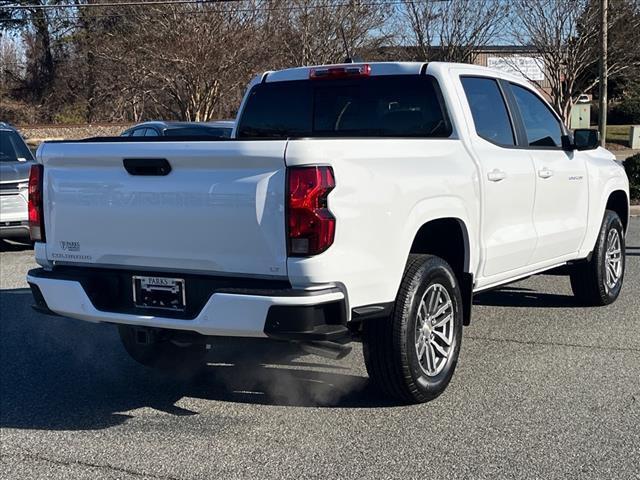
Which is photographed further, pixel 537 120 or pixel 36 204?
pixel 537 120

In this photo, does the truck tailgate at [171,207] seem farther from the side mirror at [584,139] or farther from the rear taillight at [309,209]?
the side mirror at [584,139]

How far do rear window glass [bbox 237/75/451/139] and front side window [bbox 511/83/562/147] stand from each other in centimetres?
105

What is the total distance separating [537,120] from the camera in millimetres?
6625

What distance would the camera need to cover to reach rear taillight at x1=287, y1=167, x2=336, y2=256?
415cm

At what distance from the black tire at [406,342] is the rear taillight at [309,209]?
782 millimetres

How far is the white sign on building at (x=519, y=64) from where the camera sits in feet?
97.0

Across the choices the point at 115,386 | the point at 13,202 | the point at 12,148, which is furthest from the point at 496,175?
the point at 12,148

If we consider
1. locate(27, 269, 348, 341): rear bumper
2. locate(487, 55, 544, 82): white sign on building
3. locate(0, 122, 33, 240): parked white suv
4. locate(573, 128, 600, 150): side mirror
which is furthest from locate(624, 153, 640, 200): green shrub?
locate(487, 55, 544, 82): white sign on building

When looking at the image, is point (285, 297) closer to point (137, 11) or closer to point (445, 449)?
point (445, 449)

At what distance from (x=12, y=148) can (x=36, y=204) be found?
859 centimetres

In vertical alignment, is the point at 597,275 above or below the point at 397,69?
below

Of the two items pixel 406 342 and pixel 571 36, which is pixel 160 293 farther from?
pixel 571 36

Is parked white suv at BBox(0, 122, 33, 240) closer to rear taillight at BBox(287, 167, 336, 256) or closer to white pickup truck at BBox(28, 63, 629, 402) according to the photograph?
white pickup truck at BBox(28, 63, 629, 402)

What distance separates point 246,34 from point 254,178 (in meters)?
27.3
